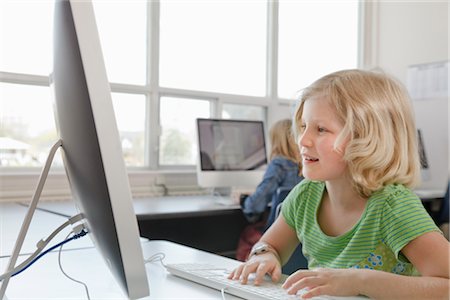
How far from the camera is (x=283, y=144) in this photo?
2.54 m

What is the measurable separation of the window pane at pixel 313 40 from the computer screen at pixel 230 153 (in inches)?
31.3

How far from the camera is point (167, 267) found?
89cm

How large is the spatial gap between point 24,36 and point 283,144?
5.01 ft

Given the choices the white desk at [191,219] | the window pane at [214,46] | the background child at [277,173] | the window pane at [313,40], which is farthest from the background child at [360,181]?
the window pane at [313,40]

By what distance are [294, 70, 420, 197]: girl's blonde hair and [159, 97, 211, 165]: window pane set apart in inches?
86.7

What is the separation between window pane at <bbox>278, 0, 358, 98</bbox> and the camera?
380cm

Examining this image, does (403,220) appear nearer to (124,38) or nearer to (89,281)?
(89,281)

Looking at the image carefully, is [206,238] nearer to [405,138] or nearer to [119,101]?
[119,101]

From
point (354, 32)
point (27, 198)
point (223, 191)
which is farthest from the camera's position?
point (354, 32)

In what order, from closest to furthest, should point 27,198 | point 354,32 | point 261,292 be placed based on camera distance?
point 261,292
point 27,198
point 354,32

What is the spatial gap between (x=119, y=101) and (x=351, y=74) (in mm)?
2167

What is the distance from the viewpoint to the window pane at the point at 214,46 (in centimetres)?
316

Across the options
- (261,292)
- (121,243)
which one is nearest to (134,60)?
(261,292)

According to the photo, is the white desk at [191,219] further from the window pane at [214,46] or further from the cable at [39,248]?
the cable at [39,248]
